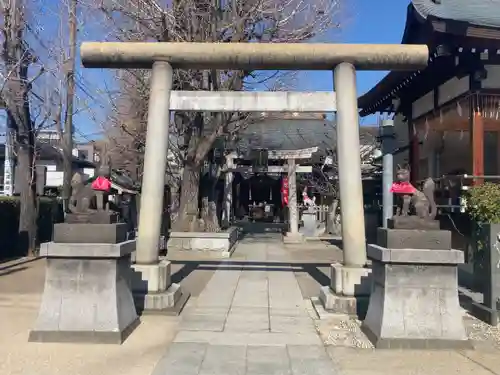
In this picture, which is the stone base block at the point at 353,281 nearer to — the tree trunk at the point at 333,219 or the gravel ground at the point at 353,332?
the gravel ground at the point at 353,332

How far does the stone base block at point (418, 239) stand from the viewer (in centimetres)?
603

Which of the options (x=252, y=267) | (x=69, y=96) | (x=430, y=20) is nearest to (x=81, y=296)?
(x=252, y=267)

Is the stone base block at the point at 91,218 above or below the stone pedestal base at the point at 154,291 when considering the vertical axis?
above

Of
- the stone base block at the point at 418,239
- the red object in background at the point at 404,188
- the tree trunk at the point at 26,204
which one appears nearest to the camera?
the stone base block at the point at 418,239

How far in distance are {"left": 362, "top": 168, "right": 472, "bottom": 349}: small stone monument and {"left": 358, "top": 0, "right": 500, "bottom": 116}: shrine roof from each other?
213 inches

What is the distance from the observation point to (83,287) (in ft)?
19.8

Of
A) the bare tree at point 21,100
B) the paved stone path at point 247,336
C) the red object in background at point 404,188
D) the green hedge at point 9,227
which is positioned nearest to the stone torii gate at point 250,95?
the paved stone path at point 247,336

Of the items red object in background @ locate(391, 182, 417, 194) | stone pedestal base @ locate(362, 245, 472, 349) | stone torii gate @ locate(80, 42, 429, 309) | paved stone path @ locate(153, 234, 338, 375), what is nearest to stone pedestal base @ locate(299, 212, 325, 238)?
paved stone path @ locate(153, 234, 338, 375)

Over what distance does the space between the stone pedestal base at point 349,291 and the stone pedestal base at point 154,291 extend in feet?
7.78

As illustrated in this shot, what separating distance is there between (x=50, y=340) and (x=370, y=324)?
3.89m

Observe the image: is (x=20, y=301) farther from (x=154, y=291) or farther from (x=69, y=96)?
(x=69, y=96)

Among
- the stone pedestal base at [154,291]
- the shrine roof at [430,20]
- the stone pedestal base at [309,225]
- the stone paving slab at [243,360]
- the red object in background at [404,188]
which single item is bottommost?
the stone paving slab at [243,360]

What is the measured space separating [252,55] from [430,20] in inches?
161

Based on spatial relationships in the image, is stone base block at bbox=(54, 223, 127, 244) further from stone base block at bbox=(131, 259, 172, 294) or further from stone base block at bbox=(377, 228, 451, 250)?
stone base block at bbox=(377, 228, 451, 250)
